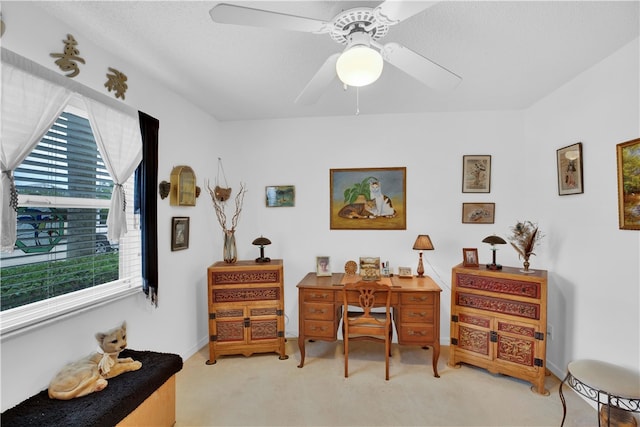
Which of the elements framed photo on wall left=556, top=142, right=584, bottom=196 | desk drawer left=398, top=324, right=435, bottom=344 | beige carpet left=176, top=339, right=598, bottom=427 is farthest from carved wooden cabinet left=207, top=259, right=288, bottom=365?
framed photo on wall left=556, top=142, right=584, bottom=196

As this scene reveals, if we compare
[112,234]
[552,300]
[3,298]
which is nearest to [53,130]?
[112,234]

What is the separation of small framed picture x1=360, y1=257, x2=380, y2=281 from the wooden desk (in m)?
0.15

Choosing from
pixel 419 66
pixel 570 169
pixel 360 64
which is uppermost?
pixel 419 66

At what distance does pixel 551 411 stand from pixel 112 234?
342 cm

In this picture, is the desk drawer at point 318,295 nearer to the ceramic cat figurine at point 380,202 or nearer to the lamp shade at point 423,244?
the lamp shade at point 423,244

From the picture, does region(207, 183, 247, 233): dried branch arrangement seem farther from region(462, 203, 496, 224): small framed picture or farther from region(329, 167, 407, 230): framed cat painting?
region(462, 203, 496, 224): small framed picture

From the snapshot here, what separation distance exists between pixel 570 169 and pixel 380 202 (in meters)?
1.70

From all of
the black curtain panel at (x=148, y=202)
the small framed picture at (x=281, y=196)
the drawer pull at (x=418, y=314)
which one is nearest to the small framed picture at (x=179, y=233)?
the black curtain panel at (x=148, y=202)

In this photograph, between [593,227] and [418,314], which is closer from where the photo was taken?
[593,227]

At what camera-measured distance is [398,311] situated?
276cm

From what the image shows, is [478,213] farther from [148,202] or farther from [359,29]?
[148,202]

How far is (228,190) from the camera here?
3.50 meters

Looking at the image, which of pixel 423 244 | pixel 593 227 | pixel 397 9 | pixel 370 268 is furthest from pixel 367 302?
pixel 397 9

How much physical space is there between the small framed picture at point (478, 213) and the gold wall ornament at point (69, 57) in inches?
139
